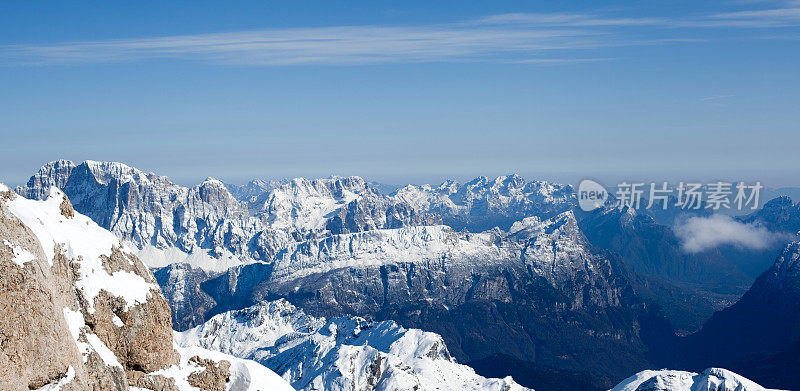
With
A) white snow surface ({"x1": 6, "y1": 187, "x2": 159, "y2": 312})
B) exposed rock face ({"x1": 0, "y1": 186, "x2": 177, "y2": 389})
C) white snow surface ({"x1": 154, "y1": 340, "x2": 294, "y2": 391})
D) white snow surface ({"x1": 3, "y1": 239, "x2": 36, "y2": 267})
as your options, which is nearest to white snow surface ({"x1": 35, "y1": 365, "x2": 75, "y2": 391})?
exposed rock face ({"x1": 0, "y1": 186, "x2": 177, "y2": 389})

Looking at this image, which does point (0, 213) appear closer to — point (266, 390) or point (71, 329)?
point (71, 329)

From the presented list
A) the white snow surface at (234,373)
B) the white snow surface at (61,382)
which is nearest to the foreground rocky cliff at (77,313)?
the white snow surface at (61,382)

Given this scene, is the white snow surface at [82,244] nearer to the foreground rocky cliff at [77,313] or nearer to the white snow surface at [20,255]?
the foreground rocky cliff at [77,313]

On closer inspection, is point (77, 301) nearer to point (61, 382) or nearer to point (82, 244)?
point (82, 244)

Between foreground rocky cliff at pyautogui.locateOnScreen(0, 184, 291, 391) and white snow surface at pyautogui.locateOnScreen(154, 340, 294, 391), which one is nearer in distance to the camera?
foreground rocky cliff at pyautogui.locateOnScreen(0, 184, 291, 391)

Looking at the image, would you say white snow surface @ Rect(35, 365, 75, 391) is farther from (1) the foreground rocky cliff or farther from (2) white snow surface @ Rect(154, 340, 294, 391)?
(2) white snow surface @ Rect(154, 340, 294, 391)

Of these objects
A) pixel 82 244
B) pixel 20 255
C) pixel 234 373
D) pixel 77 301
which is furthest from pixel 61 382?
pixel 234 373
